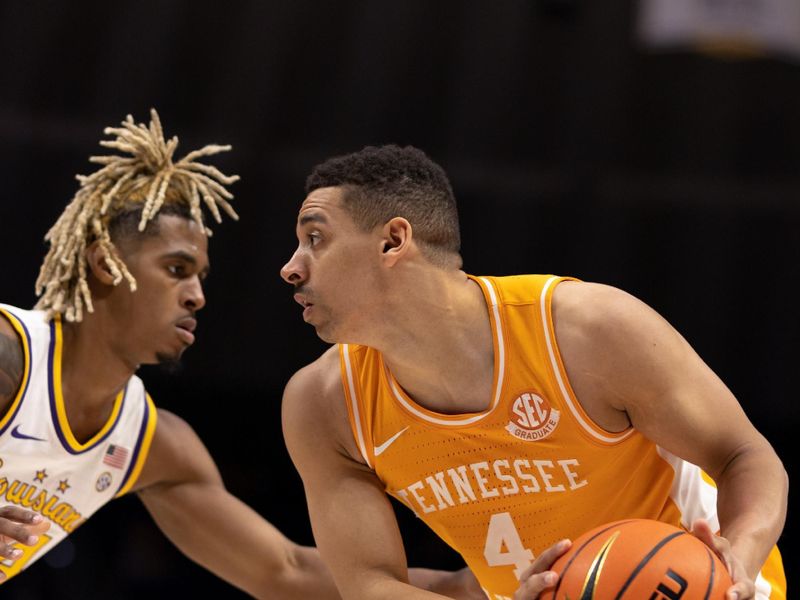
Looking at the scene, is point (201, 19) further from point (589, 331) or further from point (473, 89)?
point (589, 331)

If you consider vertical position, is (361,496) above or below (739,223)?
below

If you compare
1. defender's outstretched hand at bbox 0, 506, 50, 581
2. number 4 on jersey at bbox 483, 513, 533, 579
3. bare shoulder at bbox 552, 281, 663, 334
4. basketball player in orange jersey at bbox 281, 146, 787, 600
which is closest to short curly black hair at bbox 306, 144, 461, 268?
basketball player in orange jersey at bbox 281, 146, 787, 600

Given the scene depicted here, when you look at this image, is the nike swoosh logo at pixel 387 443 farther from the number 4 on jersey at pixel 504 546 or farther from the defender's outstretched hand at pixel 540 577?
the defender's outstretched hand at pixel 540 577

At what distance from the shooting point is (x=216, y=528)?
4016 mm

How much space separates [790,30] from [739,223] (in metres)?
3.60

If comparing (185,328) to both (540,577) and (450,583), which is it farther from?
(540,577)

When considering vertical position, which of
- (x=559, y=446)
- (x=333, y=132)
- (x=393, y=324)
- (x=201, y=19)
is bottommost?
(x=559, y=446)

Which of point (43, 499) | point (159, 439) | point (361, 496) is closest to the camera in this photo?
point (361, 496)

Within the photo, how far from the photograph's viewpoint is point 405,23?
705cm

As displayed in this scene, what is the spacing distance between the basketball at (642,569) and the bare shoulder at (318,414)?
2.78ft

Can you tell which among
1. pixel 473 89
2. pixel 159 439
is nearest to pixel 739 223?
pixel 473 89

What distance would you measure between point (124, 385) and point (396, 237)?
1.35 meters

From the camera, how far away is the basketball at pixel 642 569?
237 cm

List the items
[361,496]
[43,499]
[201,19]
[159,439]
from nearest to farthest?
[361,496] < [43,499] < [159,439] < [201,19]
